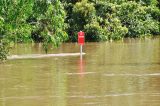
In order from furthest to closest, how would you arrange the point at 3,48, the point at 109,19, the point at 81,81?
the point at 109,19, the point at 81,81, the point at 3,48

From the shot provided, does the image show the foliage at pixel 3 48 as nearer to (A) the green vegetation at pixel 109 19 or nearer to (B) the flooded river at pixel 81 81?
(B) the flooded river at pixel 81 81

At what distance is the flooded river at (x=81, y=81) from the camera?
1212 centimetres

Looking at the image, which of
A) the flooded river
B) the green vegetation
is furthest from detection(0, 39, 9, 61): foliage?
the green vegetation

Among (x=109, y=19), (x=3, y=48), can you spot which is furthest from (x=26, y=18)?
(x=109, y=19)

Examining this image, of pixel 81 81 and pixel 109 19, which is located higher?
pixel 109 19

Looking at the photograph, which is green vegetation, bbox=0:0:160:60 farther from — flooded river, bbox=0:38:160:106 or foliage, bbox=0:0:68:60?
foliage, bbox=0:0:68:60

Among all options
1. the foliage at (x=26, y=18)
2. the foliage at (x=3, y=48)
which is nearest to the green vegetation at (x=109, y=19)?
the foliage at (x=26, y=18)

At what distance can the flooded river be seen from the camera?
12.1m

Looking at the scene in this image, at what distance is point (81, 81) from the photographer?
15531 millimetres

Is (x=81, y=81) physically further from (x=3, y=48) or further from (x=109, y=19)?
(x=109, y=19)

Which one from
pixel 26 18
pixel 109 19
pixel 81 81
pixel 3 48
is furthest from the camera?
pixel 109 19

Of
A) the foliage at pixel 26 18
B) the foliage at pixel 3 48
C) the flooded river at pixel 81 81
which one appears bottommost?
the flooded river at pixel 81 81

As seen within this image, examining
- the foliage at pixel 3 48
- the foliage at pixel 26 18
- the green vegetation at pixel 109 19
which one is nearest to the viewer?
the foliage at pixel 26 18

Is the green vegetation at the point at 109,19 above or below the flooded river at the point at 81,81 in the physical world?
above
